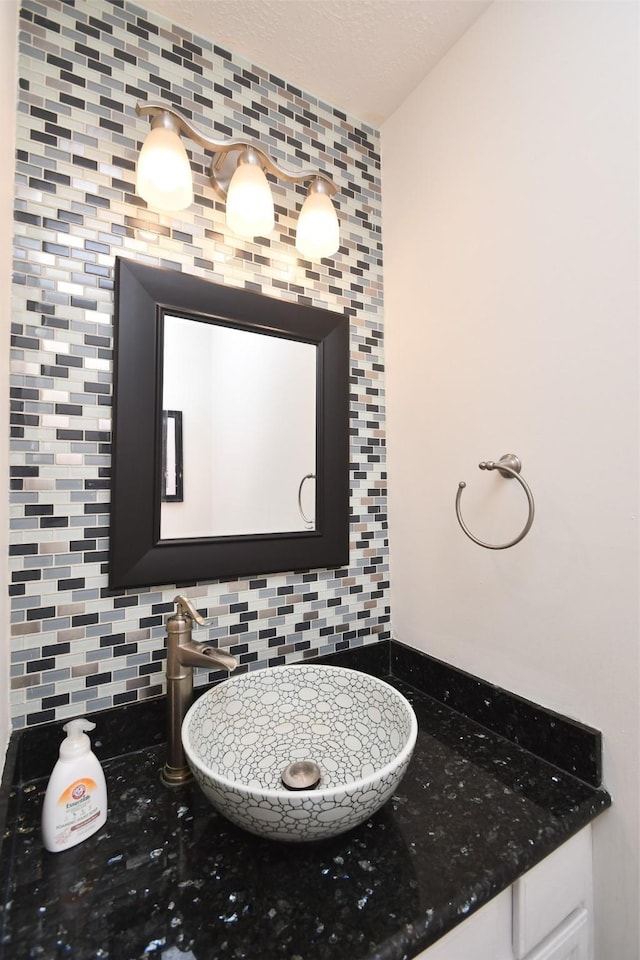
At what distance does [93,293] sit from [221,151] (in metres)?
0.43

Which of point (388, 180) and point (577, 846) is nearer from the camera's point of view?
point (577, 846)

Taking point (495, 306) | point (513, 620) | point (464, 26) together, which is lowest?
point (513, 620)

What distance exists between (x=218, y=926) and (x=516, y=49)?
1.62m

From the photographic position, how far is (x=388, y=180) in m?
1.31

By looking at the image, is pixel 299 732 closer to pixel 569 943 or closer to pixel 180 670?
pixel 180 670

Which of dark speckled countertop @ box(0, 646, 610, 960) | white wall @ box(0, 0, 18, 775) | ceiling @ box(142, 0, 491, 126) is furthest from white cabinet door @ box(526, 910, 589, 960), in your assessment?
ceiling @ box(142, 0, 491, 126)

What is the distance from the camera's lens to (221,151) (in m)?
0.99

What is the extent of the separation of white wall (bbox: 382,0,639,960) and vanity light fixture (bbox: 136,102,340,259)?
29cm

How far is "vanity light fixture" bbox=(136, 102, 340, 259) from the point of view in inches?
35.0

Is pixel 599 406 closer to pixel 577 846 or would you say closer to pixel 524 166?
pixel 524 166

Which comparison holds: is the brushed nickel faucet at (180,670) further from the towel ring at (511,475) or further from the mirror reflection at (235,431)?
the towel ring at (511,475)

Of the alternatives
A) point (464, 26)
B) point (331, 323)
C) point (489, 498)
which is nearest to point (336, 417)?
point (331, 323)

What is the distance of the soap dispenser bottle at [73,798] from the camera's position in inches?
26.2

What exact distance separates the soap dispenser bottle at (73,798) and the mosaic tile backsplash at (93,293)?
0.62 feet
